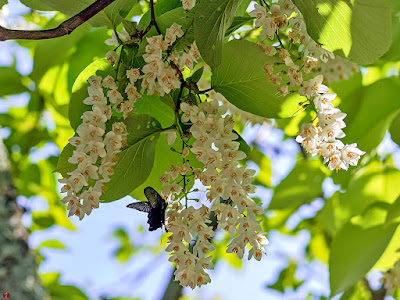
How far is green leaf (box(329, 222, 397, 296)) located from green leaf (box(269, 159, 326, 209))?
207 millimetres

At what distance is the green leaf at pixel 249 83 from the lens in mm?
642

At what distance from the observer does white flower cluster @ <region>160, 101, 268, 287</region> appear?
0.56m

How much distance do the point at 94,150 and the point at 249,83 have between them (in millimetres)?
256

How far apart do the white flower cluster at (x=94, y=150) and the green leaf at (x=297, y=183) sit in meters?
0.75

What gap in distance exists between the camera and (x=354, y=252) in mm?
978

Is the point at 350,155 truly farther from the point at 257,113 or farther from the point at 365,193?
the point at 365,193

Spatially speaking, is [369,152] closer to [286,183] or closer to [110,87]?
[286,183]

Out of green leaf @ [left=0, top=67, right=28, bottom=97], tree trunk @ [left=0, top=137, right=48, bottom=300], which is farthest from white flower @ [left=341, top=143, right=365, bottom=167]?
tree trunk @ [left=0, top=137, right=48, bottom=300]

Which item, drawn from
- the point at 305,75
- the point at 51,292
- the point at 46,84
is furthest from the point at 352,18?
the point at 51,292

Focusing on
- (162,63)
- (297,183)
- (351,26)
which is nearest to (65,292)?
(297,183)

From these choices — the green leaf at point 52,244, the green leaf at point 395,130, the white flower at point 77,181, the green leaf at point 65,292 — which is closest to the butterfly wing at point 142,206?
the white flower at point 77,181

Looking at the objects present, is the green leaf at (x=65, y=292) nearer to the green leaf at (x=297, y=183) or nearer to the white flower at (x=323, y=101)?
the green leaf at (x=297, y=183)

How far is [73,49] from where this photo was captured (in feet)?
3.91

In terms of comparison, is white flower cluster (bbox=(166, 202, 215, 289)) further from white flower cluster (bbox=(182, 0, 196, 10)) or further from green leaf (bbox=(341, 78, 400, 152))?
green leaf (bbox=(341, 78, 400, 152))
